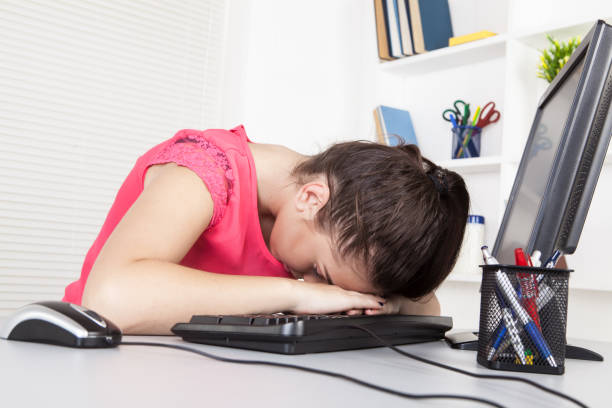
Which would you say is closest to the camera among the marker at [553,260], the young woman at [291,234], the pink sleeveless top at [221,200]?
the marker at [553,260]

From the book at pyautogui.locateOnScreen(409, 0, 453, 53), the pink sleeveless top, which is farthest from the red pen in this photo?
the book at pyautogui.locateOnScreen(409, 0, 453, 53)

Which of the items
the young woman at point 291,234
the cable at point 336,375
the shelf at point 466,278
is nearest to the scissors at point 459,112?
the shelf at point 466,278

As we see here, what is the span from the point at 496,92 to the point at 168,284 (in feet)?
5.84

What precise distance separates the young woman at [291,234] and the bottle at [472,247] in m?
1.02

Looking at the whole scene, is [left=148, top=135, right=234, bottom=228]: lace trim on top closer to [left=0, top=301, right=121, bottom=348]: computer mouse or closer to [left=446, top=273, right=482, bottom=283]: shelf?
[left=0, top=301, right=121, bottom=348]: computer mouse

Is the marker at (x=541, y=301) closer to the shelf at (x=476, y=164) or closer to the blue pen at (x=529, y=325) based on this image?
the blue pen at (x=529, y=325)

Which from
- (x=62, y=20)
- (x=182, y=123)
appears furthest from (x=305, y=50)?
(x=62, y=20)

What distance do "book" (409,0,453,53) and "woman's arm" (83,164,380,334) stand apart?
165 centimetres

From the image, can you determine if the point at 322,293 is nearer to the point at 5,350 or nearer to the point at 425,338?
the point at 425,338

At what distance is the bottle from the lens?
6.76 ft

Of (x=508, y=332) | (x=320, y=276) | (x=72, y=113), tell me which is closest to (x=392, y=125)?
(x=72, y=113)

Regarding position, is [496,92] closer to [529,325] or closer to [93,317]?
[529,325]

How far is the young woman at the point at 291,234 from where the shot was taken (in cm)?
81

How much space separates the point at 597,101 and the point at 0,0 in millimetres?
2139
